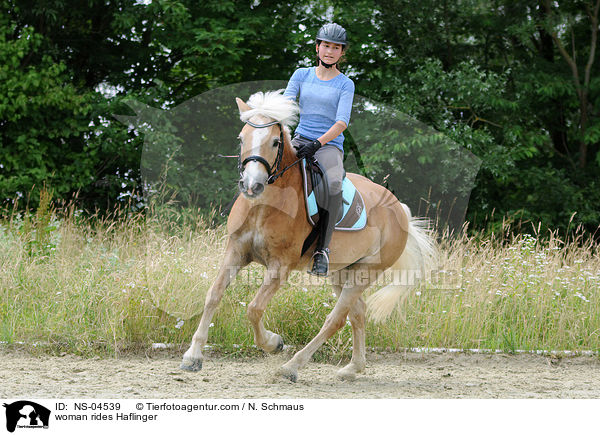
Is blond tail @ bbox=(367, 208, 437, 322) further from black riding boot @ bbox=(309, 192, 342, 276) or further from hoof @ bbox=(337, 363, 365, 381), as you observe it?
black riding boot @ bbox=(309, 192, 342, 276)

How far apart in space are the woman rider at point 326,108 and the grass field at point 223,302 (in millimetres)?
1810

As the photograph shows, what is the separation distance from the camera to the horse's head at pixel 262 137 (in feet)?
14.7

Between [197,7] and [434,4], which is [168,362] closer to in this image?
[197,7]

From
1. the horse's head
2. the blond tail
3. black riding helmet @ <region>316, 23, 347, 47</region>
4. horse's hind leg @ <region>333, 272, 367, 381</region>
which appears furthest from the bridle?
the blond tail

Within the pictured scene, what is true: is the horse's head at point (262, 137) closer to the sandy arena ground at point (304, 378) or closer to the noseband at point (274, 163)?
the noseband at point (274, 163)

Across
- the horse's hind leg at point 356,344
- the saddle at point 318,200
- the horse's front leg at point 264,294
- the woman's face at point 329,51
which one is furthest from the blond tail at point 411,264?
the woman's face at point 329,51

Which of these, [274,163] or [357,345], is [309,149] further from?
[357,345]

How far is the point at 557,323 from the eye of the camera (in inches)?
303

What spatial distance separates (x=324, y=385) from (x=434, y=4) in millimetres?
11609

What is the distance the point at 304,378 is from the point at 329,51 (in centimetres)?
295

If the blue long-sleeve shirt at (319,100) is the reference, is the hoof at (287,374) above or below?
below

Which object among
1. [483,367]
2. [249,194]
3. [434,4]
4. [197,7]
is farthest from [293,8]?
[249,194]
